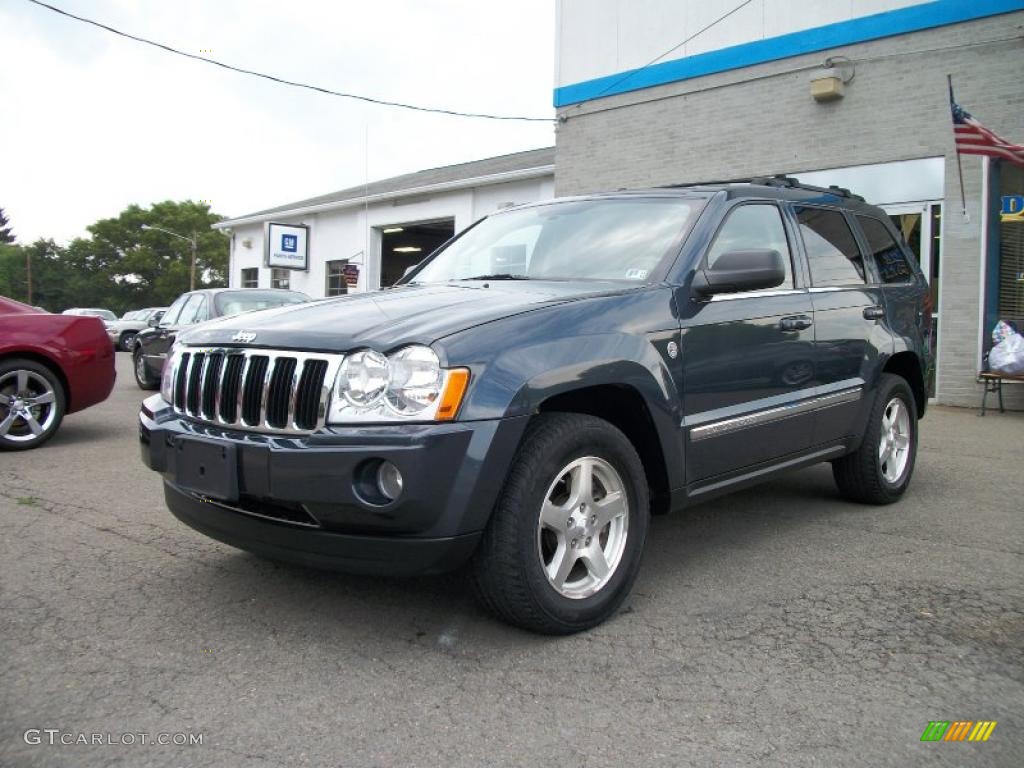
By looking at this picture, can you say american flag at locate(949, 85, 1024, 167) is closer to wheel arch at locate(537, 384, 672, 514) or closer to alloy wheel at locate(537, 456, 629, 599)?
wheel arch at locate(537, 384, 672, 514)

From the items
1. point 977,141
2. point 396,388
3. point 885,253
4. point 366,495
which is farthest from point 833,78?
point 366,495

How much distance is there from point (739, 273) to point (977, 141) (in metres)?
7.67

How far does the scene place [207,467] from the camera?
2953mm

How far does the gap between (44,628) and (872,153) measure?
1083 centimetres

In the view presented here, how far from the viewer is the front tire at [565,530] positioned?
2.83 m

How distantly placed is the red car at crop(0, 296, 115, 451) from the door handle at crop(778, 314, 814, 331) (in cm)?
582

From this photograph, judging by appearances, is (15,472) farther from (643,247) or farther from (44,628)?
(643,247)

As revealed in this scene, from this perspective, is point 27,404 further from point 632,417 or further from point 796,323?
point 796,323

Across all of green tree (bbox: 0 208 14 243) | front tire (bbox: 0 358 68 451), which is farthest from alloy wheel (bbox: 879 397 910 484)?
green tree (bbox: 0 208 14 243)

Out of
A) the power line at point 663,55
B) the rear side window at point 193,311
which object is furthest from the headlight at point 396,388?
the power line at point 663,55

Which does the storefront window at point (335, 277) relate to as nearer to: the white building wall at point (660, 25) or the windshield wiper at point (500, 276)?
the white building wall at point (660, 25)

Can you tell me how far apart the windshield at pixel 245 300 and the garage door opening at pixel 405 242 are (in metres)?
11.1

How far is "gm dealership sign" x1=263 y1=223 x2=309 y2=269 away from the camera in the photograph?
24.7 meters

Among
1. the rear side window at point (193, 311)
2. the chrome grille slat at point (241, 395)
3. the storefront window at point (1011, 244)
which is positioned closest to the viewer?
A: the chrome grille slat at point (241, 395)
